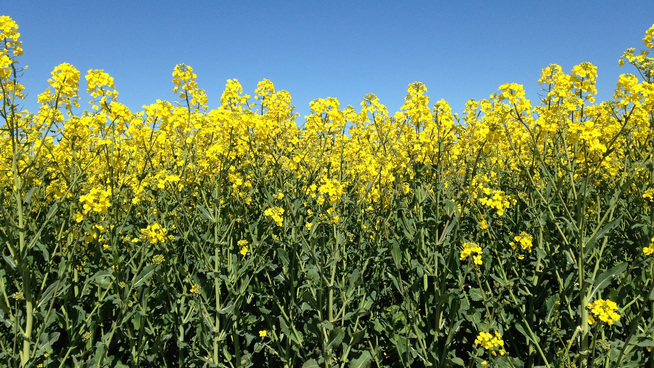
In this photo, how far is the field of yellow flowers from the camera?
2.79 metres

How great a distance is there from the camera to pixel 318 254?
11.3ft

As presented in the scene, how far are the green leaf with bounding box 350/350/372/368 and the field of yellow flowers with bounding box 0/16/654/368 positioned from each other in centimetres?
2

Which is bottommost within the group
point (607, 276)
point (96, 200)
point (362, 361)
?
point (362, 361)

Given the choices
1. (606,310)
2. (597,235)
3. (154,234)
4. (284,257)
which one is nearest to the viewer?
(606,310)

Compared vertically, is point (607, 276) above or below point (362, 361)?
above

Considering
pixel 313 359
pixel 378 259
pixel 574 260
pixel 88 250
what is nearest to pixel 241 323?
pixel 313 359

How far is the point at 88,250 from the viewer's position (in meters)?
3.81

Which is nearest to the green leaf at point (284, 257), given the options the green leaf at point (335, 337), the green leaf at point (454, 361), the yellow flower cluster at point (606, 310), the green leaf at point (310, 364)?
the green leaf at point (335, 337)

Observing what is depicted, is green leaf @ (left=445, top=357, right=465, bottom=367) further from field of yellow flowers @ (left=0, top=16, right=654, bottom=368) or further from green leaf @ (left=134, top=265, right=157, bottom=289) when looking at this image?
green leaf @ (left=134, top=265, right=157, bottom=289)

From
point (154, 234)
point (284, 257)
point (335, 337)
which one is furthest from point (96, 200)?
point (335, 337)

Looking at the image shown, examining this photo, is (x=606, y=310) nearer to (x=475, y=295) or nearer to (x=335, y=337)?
(x=475, y=295)

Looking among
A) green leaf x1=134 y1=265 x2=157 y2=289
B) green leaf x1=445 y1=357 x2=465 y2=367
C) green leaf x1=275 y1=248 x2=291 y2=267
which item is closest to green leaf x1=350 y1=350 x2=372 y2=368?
green leaf x1=445 y1=357 x2=465 y2=367

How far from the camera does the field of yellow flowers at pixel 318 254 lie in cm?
279

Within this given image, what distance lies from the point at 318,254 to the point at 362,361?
0.93 metres
